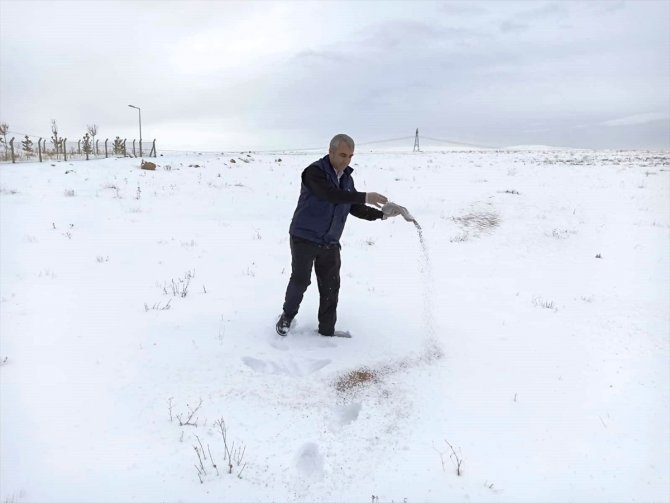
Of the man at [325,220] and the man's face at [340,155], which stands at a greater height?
the man's face at [340,155]

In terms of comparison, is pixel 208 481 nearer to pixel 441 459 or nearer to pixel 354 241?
pixel 441 459

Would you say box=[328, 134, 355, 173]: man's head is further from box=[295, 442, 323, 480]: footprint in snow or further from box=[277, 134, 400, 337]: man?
box=[295, 442, 323, 480]: footprint in snow

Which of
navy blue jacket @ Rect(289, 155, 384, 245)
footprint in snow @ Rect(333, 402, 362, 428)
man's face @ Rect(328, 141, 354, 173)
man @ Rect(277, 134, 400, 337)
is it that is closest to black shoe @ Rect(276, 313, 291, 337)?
man @ Rect(277, 134, 400, 337)

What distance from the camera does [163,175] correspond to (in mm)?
18266

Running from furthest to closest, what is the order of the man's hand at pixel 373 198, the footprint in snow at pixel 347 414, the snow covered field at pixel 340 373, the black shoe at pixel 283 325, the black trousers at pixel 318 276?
the black shoe at pixel 283 325 → the black trousers at pixel 318 276 → the man's hand at pixel 373 198 → the footprint in snow at pixel 347 414 → the snow covered field at pixel 340 373

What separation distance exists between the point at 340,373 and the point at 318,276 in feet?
3.53

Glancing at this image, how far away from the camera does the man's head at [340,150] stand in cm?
407

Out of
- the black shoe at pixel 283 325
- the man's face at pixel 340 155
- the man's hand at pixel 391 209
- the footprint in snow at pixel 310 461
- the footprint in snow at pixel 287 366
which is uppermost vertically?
the man's face at pixel 340 155

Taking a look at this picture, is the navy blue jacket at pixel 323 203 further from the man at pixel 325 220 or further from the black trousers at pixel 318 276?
the black trousers at pixel 318 276

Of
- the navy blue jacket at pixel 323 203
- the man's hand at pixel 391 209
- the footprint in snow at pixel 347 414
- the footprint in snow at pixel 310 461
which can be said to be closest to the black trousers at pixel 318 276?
the navy blue jacket at pixel 323 203

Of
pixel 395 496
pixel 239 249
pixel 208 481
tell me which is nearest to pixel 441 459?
pixel 395 496

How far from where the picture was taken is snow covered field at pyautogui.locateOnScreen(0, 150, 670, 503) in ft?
9.78

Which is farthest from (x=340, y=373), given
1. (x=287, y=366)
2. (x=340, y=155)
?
(x=340, y=155)

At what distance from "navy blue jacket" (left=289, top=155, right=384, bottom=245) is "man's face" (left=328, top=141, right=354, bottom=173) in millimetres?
59
